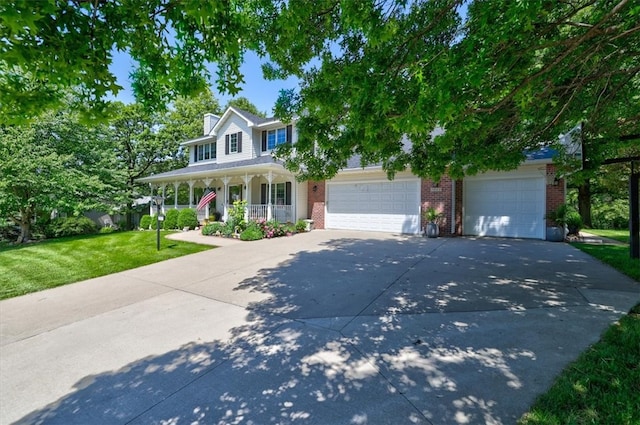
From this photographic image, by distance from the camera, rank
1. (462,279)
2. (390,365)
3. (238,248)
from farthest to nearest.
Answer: (238,248), (462,279), (390,365)

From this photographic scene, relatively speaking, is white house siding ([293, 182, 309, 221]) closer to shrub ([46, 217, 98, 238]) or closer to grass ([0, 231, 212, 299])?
grass ([0, 231, 212, 299])

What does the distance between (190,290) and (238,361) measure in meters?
3.45

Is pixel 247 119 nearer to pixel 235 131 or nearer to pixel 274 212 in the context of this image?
pixel 235 131

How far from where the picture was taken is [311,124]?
16.0 ft

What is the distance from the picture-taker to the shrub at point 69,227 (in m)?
16.8

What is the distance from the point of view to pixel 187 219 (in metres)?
17.4

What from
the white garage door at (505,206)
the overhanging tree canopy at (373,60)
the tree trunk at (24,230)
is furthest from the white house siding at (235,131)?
the overhanging tree canopy at (373,60)

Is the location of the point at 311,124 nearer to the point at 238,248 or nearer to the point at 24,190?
the point at 238,248

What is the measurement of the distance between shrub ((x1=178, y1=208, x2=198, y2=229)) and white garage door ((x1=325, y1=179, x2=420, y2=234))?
8027 millimetres

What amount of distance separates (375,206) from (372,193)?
0.67 metres

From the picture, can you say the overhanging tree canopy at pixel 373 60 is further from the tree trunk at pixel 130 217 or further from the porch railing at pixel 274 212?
the tree trunk at pixel 130 217

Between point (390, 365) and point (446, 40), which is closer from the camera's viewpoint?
point (390, 365)

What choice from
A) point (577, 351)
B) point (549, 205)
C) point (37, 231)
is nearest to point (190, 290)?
point (577, 351)

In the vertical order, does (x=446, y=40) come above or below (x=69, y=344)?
above
